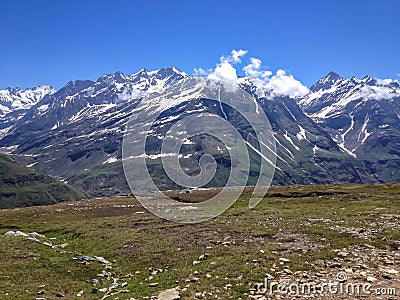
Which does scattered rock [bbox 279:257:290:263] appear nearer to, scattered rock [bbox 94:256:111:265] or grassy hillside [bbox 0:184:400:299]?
grassy hillside [bbox 0:184:400:299]

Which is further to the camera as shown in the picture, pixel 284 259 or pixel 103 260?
pixel 103 260

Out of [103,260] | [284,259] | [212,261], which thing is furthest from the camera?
[103,260]

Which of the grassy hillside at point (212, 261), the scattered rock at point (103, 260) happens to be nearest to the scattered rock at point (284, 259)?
the grassy hillside at point (212, 261)

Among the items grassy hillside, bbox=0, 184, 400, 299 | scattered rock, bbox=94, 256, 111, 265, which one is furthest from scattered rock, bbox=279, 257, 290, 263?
scattered rock, bbox=94, 256, 111, 265

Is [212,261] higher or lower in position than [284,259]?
lower

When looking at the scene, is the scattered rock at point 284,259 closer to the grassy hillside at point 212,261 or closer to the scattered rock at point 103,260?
the grassy hillside at point 212,261

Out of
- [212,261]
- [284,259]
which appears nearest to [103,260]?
[212,261]

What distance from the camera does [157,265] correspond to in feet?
100

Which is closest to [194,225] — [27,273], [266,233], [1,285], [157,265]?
[266,233]

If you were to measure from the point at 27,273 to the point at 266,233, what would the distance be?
876 inches

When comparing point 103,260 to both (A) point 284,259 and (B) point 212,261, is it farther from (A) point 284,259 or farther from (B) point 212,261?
(A) point 284,259

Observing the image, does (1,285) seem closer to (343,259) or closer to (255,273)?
(255,273)

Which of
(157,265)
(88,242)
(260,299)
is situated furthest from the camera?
(88,242)

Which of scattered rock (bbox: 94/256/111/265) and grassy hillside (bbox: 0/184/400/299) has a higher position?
grassy hillside (bbox: 0/184/400/299)
